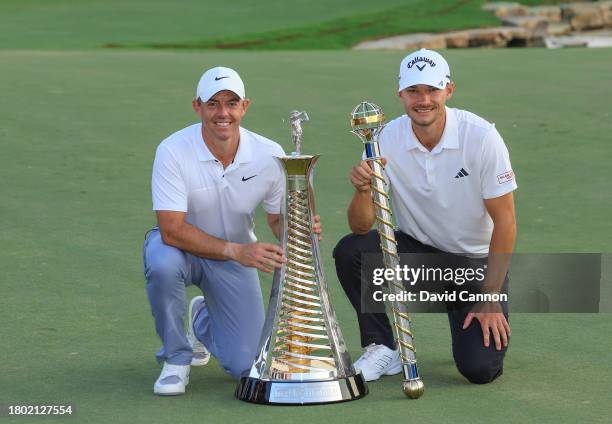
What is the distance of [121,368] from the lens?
5.15m

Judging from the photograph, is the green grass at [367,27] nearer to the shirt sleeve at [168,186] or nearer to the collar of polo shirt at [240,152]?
A: the collar of polo shirt at [240,152]

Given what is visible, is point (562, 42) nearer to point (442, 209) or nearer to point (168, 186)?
point (442, 209)

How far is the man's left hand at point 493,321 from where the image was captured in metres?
4.96

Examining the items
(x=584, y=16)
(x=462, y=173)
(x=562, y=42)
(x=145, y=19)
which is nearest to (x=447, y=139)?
(x=462, y=173)

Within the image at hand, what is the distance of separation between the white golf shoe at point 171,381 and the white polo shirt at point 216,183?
59cm

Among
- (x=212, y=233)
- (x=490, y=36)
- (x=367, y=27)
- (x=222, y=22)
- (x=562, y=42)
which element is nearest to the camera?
(x=212, y=233)

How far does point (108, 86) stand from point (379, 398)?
7065 mm

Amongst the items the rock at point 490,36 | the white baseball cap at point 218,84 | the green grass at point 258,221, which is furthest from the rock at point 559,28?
the white baseball cap at point 218,84

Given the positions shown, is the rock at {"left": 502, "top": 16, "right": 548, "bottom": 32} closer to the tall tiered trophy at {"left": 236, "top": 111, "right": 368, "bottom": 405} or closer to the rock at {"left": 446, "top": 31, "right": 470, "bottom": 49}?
the rock at {"left": 446, "top": 31, "right": 470, "bottom": 49}

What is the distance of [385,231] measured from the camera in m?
4.75

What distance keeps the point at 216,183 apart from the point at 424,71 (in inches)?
36.0

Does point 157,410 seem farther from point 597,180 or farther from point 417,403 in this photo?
point 597,180

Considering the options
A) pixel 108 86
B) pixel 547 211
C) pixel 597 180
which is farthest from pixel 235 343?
pixel 108 86

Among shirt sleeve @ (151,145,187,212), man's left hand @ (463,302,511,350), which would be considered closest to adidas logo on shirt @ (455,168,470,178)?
man's left hand @ (463,302,511,350)
